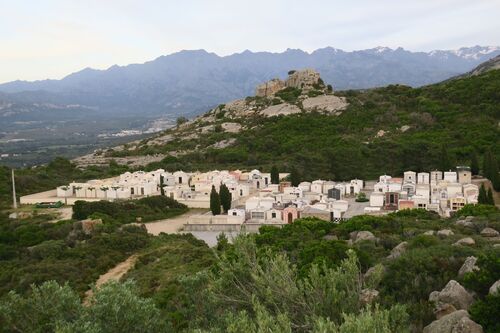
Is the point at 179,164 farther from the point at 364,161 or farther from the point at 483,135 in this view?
the point at 483,135

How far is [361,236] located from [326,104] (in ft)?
148

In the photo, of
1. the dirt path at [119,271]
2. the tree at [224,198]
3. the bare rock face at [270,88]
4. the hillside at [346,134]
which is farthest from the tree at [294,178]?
the bare rock face at [270,88]

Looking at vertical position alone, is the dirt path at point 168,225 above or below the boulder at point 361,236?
below

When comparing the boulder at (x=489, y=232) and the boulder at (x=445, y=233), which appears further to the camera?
the boulder at (x=489, y=232)

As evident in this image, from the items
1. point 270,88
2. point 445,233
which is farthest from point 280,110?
point 445,233

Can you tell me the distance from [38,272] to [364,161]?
29.7 meters

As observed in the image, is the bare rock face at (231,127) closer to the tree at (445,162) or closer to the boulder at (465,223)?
the tree at (445,162)

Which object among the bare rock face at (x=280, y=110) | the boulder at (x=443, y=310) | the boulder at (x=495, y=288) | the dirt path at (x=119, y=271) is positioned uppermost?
the bare rock face at (x=280, y=110)

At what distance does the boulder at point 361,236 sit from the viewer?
51.3ft

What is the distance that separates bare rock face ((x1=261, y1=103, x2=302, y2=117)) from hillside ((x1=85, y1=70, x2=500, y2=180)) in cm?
12

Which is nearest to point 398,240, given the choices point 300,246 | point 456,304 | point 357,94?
point 300,246

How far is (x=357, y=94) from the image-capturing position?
63.3 m

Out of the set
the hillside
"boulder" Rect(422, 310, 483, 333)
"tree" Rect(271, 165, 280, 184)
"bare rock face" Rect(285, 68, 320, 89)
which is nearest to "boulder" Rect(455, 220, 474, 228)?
"boulder" Rect(422, 310, 483, 333)

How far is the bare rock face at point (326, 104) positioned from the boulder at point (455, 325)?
5122cm
